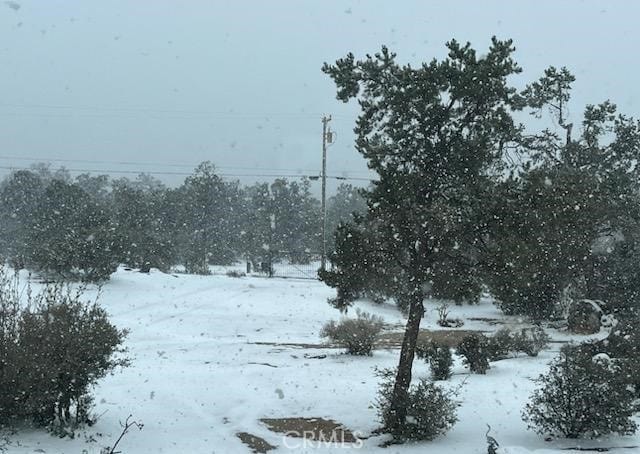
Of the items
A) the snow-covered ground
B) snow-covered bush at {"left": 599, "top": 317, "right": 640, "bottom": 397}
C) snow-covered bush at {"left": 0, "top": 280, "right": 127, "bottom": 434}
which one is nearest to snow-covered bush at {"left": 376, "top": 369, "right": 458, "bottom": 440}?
the snow-covered ground

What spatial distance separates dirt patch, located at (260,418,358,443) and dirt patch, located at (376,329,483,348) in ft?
27.4

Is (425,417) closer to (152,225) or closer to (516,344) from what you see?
(516,344)

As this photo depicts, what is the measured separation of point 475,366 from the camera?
13.2m

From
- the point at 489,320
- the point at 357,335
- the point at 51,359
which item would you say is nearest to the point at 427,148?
the point at 51,359

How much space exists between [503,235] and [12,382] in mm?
6637

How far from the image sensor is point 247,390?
1152cm

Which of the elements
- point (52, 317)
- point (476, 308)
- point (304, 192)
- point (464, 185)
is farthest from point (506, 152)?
point (304, 192)

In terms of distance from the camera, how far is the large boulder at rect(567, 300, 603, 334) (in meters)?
21.9

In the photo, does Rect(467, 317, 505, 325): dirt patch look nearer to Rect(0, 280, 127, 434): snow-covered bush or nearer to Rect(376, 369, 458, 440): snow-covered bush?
Rect(376, 369, 458, 440): snow-covered bush

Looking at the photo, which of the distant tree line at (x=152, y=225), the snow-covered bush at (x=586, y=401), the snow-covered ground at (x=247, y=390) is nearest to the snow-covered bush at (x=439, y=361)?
the snow-covered ground at (x=247, y=390)

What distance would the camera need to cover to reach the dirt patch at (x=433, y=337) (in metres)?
18.2
